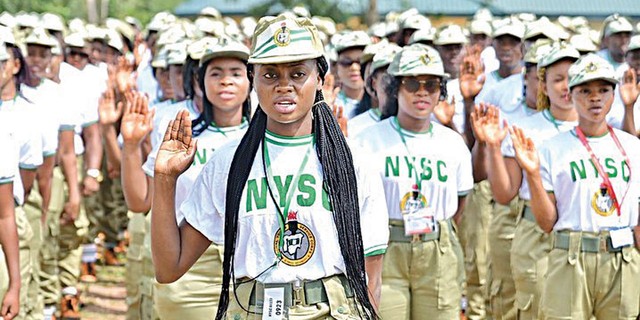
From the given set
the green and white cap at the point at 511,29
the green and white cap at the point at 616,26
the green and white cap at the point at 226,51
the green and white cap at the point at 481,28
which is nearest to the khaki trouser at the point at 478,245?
the green and white cap at the point at 511,29

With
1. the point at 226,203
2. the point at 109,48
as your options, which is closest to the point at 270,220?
the point at 226,203

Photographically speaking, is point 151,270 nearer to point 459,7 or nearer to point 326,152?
point 326,152

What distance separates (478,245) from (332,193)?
20.6 feet

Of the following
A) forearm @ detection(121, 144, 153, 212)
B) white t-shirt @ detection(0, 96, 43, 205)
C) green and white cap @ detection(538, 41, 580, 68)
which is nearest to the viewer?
forearm @ detection(121, 144, 153, 212)

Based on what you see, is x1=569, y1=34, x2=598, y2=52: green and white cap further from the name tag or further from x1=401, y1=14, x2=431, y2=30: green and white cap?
the name tag

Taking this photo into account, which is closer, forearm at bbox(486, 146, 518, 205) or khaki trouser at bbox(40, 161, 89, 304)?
forearm at bbox(486, 146, 518, 205)

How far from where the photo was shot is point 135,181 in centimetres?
743

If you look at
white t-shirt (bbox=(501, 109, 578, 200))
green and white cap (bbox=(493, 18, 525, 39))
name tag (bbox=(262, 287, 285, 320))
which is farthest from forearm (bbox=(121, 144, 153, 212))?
green and white cap (bbox=(493, 18, 525, 39))

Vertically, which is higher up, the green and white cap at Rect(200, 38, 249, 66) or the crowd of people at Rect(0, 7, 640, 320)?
the green and white cap at Rect(200, 38, 249, 66)

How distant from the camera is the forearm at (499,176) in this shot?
7992 mm

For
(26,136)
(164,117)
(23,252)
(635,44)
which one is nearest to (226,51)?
(164,117)

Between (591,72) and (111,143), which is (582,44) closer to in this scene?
(591,72)

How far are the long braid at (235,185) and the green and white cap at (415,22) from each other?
773 cm

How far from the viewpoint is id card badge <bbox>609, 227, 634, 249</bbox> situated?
24.5ft
